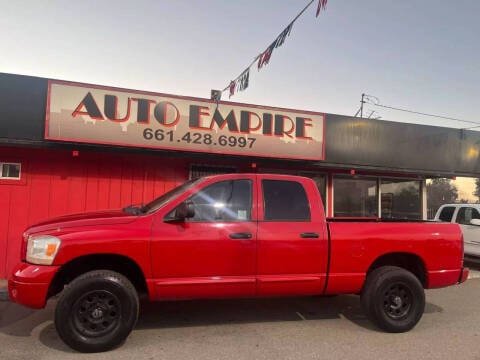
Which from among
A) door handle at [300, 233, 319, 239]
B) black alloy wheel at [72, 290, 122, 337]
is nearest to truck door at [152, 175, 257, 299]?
black alloy wheel at [72, 290, 122, 337]

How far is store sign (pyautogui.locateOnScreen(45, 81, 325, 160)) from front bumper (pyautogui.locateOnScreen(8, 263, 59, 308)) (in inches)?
157

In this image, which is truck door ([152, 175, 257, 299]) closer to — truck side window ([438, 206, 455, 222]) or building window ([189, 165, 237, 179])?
building window ([189, 165, 237, 179])

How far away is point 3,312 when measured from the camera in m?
5.79

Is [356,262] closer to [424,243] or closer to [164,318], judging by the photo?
[424,243]

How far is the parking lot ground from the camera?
172 inches

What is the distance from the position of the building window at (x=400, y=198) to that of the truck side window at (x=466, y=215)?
1.05 metres

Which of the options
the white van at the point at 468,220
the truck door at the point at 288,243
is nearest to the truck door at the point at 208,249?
the truck door at the point at 288,243

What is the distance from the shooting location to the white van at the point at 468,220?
10.3m

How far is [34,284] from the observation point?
4.22m

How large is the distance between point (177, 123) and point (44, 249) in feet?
15.2

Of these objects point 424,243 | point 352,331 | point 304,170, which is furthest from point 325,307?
point 304,170

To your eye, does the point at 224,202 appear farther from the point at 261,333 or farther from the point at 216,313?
the point at 216,313

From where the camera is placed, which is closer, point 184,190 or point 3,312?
point 184,190

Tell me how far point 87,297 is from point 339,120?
7557 mm
